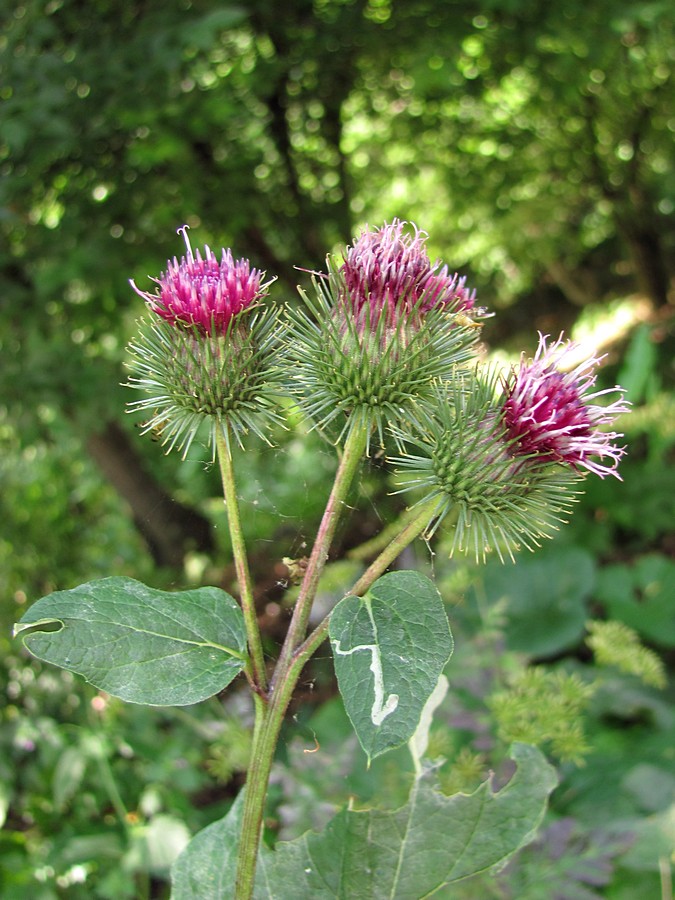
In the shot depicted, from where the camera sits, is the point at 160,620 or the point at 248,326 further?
the point at 248,326

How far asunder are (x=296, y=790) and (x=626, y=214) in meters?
6.06

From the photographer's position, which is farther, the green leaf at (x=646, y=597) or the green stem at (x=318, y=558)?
the green leaf at (x=646, y=597)

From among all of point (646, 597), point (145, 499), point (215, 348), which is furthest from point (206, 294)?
point (145, 499)

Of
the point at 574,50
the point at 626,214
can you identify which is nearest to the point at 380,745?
the point at 574,50

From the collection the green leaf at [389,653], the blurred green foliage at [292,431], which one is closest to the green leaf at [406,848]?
the blurred green foliage at [292,431]

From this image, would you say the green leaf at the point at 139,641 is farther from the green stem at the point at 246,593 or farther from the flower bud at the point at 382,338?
the flower bud at the point at 382,338

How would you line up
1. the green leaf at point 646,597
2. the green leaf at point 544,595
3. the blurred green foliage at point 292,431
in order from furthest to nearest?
the green leaf at point 646,597 → the green leaf at point 544,595 → the blurred green foliage at point 292,431

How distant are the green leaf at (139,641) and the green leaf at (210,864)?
0.93 ft

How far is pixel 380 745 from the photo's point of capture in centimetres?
87

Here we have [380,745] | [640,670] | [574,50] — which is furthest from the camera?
[574,50]

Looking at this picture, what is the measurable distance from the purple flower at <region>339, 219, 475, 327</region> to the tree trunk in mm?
3085

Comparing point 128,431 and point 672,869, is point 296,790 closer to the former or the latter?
point 672,869

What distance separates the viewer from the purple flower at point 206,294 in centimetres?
127

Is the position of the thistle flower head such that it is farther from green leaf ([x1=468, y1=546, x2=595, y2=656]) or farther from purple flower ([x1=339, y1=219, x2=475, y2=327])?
green leaf ([x1=468, y1=546, x2=595, y2=656])
